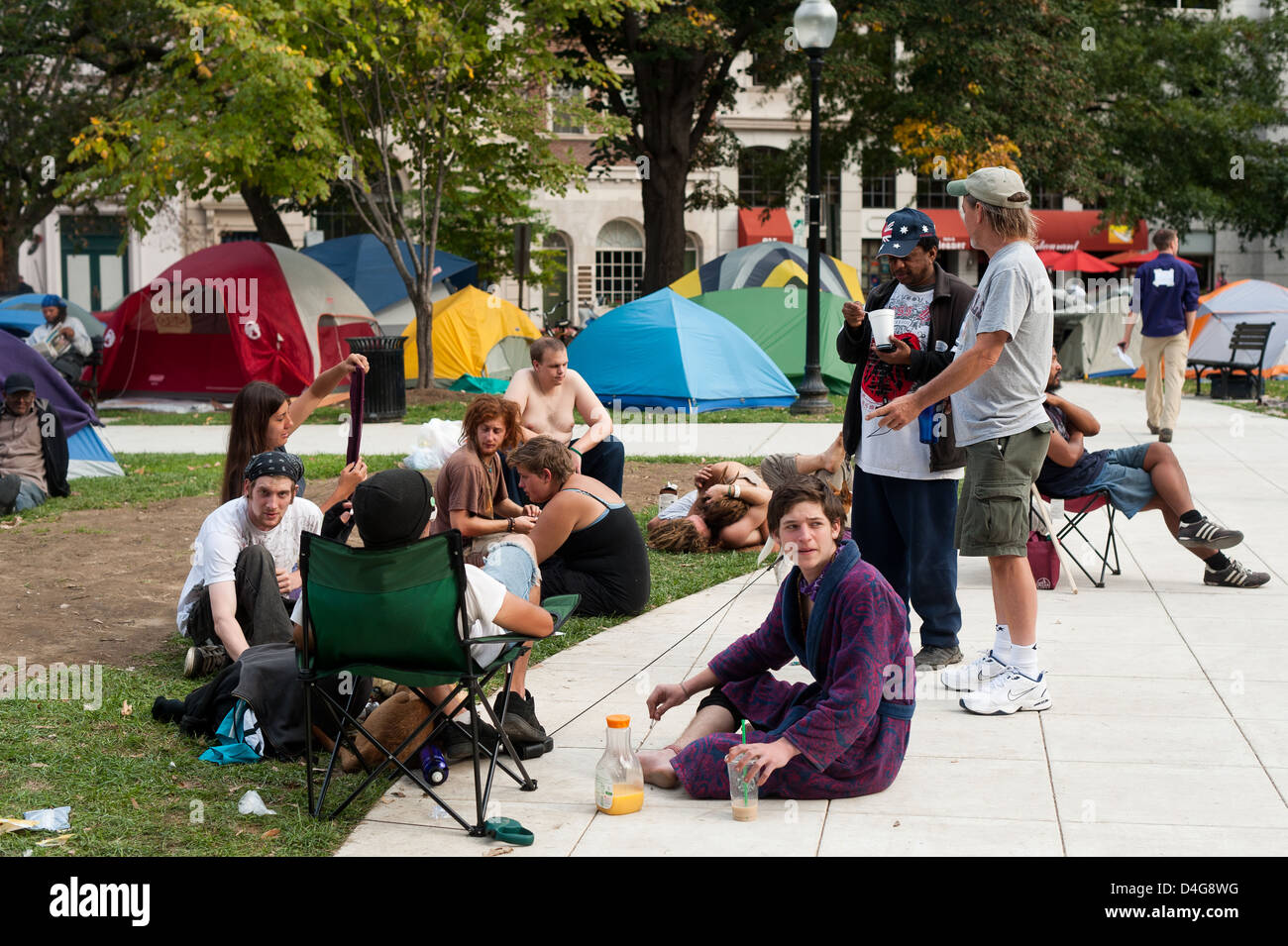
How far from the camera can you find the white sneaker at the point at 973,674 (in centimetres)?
531

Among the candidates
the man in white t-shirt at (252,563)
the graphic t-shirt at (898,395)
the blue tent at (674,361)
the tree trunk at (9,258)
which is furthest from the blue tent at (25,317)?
the graphic t-shirt at (898,395)

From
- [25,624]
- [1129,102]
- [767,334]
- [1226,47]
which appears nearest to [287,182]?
[767,334]

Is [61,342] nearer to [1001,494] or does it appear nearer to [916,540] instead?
[916,540]

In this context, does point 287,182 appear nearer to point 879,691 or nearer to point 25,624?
point 25,624

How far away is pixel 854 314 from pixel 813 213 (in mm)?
12106

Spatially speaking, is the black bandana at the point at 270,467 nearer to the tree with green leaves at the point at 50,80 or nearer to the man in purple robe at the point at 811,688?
the man in purple robe at the point at 811,688

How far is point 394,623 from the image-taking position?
4.04 m

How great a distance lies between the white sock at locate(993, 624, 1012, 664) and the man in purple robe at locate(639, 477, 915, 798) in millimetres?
1072

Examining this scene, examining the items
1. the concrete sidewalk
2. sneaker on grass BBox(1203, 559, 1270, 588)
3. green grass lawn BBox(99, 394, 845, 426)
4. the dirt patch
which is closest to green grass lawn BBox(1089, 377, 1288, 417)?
green grass lawn BBox(99, 394, 845, 426)

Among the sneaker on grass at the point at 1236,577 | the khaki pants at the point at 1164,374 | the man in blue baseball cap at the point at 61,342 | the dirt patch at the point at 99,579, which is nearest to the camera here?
the dirt patch at the point at 99,579

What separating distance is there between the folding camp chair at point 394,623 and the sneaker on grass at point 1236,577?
4.76m

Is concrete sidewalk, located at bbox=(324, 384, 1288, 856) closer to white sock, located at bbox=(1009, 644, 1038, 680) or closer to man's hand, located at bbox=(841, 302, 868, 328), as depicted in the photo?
white sock, located at bbox=(1009, 644, 1038, 680)

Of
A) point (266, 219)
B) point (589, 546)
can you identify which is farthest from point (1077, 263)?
point (589, 546)

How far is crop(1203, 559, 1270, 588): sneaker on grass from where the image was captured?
729 cm
